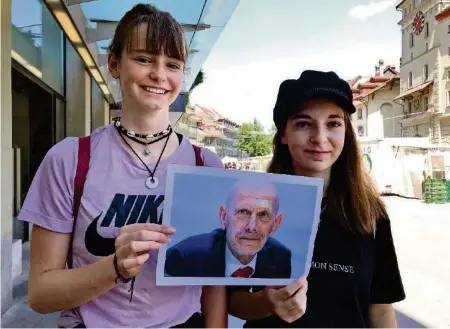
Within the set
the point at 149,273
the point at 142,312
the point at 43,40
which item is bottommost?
the point at 142,312

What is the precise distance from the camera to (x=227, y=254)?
3.92ft

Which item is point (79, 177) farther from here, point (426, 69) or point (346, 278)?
point (426, 69)

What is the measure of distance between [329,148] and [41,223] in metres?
0.91

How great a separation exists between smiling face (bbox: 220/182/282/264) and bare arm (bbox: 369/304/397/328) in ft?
1.86

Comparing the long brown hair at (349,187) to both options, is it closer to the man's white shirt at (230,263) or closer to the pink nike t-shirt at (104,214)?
the man's white shirt at (230,263)

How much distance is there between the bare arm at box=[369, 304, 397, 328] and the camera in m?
1.48

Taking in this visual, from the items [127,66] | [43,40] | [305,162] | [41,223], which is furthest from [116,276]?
[43,40]

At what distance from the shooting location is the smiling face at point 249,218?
118 centimetres

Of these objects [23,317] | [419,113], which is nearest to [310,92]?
[23,317]

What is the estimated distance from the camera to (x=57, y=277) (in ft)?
3.58

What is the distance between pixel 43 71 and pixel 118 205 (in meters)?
6.72

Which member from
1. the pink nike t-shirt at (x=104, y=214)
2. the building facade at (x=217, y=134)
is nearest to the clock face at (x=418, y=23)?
the building facade at (x=217, y=134)

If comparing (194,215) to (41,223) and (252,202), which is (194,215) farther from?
(41,223)

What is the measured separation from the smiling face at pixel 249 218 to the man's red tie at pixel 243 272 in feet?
0.07
